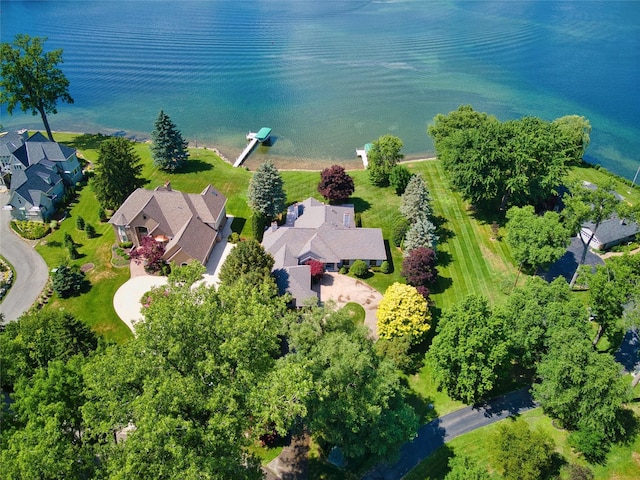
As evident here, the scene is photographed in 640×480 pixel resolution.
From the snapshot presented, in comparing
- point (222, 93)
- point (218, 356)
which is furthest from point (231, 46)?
point (218, 356)

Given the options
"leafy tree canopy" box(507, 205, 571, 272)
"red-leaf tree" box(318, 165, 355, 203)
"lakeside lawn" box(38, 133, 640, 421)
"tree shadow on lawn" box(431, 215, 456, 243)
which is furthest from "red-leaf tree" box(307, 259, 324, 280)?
"leafy tree canopy" box(507, 205, 571, 272)

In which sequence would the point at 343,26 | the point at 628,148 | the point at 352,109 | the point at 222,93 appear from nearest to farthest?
the point at 628,148
the point at 352,109
the point at 222,93
the point at 343,26

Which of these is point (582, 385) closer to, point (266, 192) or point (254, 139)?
point (266, 192)

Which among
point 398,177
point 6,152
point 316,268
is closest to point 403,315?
point 316,268

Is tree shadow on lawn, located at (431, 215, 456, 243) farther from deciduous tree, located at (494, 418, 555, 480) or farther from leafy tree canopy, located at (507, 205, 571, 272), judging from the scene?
deciduous tree, located at (494, 418, 555, 480)

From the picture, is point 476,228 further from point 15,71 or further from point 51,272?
point 15,71

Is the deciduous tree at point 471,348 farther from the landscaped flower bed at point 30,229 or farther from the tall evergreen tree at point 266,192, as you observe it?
the landscaped flower bed at point 30,229
